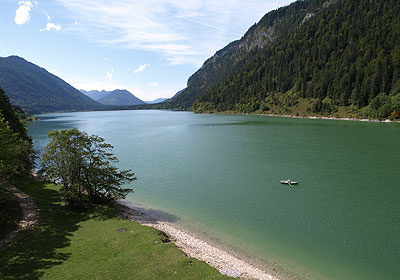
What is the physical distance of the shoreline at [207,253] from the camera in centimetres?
1611

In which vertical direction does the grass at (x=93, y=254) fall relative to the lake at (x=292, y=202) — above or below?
above

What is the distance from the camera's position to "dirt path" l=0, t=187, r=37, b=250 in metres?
17.9

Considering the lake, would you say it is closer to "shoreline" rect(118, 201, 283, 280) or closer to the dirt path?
"shoreline" rect(118, 201, 283, 280)

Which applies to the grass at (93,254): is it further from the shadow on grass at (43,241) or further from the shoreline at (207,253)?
the shoreline at (207,253)

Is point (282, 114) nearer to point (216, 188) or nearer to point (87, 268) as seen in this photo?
point (216, 188)

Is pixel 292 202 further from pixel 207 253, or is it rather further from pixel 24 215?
pixel 24 215

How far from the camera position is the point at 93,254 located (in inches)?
661

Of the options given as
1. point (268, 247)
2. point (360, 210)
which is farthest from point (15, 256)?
point (360, 210)

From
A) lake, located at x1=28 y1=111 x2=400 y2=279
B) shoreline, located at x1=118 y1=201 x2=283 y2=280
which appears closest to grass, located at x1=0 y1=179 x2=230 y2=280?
shoreline, located at x1=118 y1=201 x2=283 y2=280

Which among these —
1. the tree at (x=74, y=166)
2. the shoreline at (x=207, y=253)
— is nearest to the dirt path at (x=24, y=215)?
the tree at (x=74, y=166)

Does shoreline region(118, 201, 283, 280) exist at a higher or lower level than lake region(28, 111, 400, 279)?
higher

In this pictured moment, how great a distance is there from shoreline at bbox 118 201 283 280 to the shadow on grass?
5135 millimetres

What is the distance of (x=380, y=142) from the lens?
66.6 meters

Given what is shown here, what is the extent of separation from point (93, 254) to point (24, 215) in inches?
432
